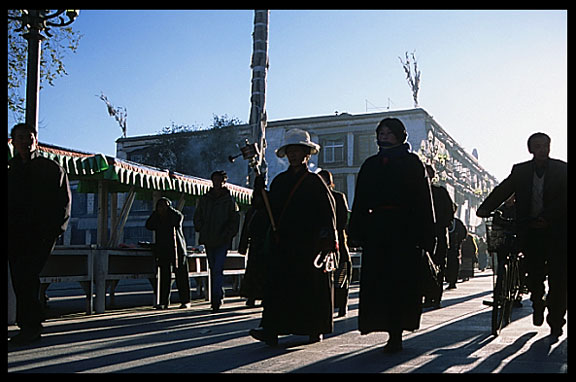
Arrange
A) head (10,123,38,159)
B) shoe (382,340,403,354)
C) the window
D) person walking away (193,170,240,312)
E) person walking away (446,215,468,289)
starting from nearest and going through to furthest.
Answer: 1. shoe (382,340,403,354)
2. head (10,123,38,159)
3. person walking away (193,170,240,312)
4. person walking away (446,215,468,289)
5. the window

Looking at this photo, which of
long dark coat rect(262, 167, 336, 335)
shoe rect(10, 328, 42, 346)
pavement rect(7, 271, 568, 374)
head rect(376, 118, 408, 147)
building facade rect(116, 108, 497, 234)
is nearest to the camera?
pavement rect(7, 271, 568, 374)

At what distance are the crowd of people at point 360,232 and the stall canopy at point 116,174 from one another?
11.2 ft

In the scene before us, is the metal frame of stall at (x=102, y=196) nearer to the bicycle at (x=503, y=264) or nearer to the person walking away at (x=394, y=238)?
the person walking away at (x=394, y=238)

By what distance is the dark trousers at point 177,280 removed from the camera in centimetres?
1129

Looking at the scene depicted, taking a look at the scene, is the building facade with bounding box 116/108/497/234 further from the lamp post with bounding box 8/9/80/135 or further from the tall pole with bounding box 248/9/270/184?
the lamp post with bounding box 8/9/80/135

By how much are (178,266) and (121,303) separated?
6.57 feet

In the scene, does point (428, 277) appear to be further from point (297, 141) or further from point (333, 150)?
point (333, 150)

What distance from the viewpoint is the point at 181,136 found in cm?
5491

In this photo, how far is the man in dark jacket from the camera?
663cm

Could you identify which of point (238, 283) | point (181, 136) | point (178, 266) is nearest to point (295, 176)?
point (178, 266)

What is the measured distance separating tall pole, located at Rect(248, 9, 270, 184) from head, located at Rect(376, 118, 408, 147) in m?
13.6

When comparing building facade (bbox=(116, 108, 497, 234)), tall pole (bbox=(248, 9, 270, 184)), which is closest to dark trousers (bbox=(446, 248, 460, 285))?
tall pole (bbox=(248, 9, 270, 184))

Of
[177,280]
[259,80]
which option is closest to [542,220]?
[177,280]
